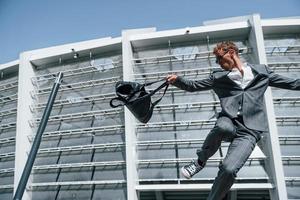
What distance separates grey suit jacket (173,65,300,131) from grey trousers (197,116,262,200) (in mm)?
70

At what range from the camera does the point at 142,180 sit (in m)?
10.4

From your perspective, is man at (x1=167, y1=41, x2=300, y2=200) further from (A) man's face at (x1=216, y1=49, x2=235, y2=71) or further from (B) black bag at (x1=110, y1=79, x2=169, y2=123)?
(B) black bag at (x1=110, y1=79, x2=169, y2=123)

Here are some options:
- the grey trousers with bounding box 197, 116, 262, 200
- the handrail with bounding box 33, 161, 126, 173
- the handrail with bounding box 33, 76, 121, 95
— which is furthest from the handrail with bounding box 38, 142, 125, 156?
the grey trousers with bounding box 197, 116, 262, 200

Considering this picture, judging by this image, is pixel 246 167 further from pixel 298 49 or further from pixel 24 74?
pixel 24 74

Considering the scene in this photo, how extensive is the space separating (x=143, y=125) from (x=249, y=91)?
8.79 m

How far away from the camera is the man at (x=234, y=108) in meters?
2.38

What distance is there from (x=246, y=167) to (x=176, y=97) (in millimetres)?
3761

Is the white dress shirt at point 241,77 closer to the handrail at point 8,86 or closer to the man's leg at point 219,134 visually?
the man's leg at point 219,134

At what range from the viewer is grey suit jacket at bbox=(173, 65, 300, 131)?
2.60 m

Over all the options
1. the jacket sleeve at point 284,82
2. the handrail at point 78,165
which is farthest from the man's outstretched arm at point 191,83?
the handrail at point 78,165

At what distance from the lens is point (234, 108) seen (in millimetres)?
2633

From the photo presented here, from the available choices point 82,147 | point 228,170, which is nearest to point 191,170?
point 228,170

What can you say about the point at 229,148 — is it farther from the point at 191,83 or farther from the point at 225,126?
the point at 191,83

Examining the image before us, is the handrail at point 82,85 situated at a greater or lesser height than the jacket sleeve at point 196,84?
greater
